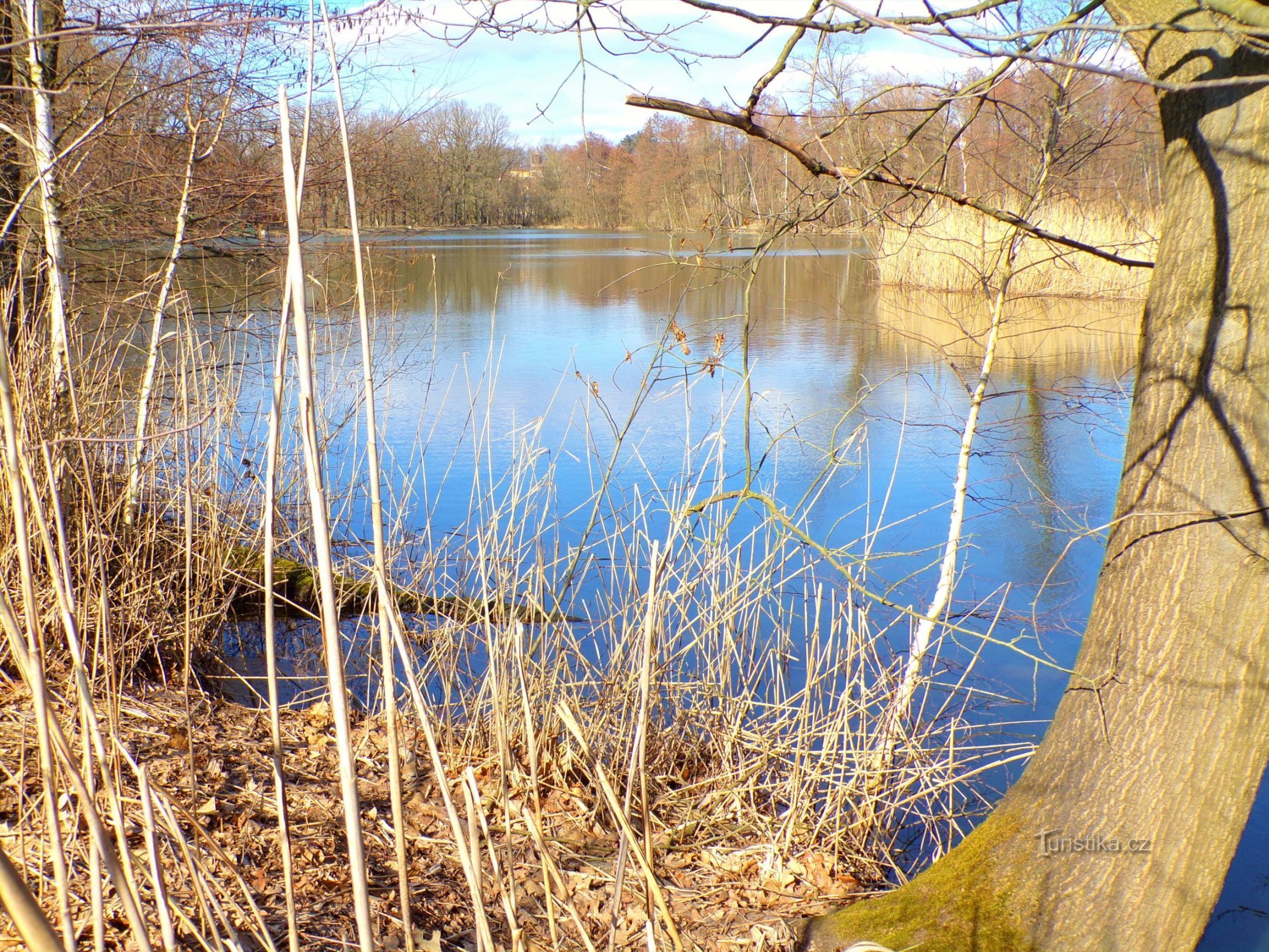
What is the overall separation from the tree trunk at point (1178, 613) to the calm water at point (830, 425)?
1.78ft

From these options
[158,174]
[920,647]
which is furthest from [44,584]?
[920,647]

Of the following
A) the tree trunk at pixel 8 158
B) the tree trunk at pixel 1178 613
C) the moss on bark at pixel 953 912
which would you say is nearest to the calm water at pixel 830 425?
the tree trunk at pixel 1178 613

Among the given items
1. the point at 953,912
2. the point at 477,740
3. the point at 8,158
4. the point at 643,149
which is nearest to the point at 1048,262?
the point at 643,149

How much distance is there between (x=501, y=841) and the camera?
2.26m

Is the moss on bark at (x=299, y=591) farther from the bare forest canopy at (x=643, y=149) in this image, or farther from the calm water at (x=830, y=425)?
the bare forest canopy at (x=643, y=149)

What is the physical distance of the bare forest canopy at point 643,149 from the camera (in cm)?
242

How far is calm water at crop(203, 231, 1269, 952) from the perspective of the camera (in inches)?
114

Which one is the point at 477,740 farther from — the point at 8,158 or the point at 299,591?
the point at 8,158

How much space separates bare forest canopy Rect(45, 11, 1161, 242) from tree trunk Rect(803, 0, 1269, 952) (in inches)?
10.4

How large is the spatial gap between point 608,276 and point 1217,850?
11272 millimetres

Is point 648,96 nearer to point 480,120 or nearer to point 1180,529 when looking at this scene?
point 1180,529

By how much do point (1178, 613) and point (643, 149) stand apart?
3.06m

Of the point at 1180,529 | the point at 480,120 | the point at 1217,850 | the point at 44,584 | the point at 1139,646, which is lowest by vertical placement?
the point at 1217,850

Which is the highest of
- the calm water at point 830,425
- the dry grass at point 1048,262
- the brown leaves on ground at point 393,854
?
the dry grass at point 1048,262
